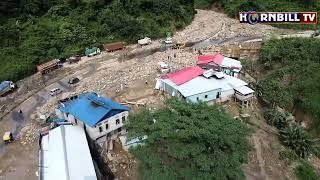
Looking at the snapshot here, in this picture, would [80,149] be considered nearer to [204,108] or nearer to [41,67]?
[204,108]

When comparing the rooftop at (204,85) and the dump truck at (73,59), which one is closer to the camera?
the rooftop at (204,85)

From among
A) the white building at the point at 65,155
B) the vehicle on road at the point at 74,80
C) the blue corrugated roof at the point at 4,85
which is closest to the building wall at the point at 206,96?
the white building at the point at 65,155

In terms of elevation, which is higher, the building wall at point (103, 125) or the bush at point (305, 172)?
the building wall at point (103, 125)

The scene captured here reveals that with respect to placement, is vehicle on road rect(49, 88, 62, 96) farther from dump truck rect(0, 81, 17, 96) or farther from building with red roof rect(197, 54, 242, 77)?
building with red roof rect(197, 54, 242, 77)

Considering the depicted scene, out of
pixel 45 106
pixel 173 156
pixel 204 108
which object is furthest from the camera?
pixel 45 106

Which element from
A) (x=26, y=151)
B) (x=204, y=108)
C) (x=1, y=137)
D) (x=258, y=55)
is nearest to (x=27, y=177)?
(x=26, y=151)

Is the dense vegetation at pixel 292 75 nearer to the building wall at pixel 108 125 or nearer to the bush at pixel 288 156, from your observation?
the bush at pixel 288 156

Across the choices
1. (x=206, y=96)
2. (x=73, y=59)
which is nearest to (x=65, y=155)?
(x=206, y=96)
